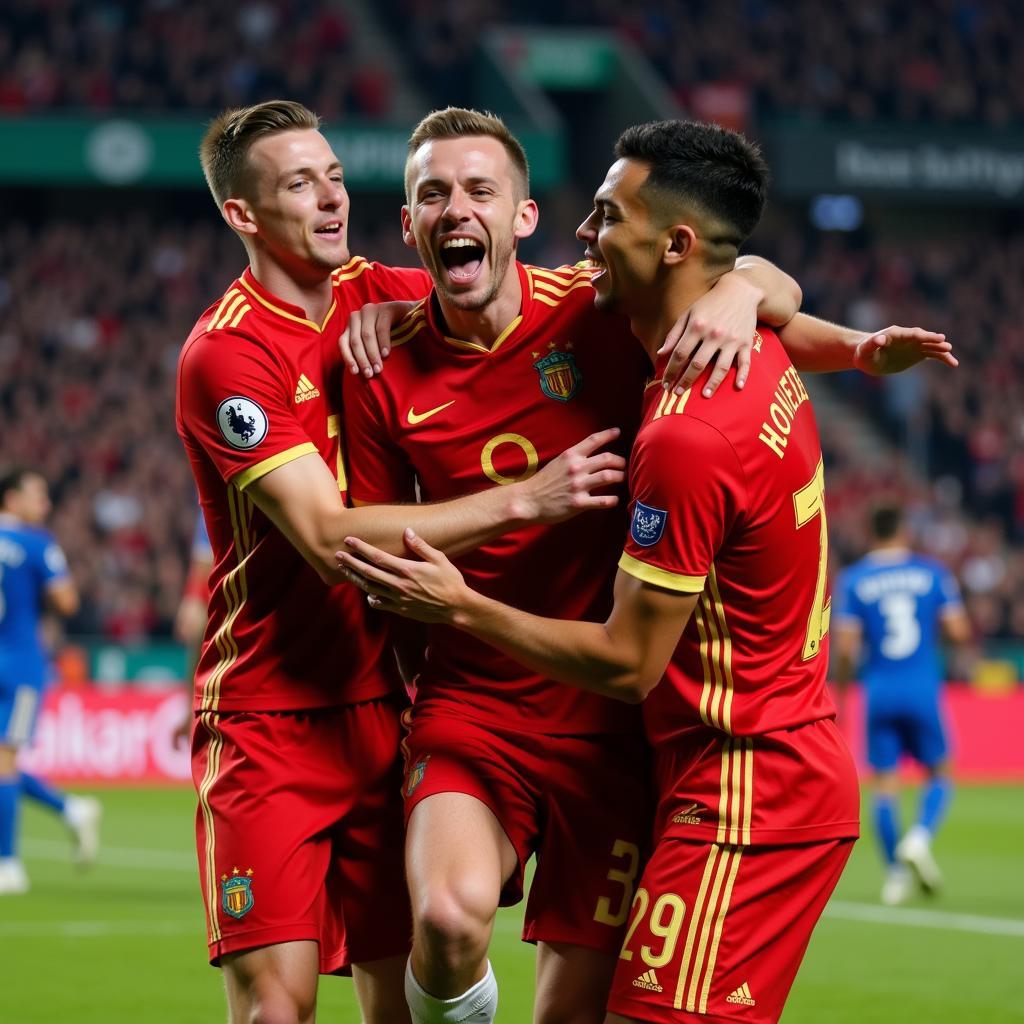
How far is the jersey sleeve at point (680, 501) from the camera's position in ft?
13.3

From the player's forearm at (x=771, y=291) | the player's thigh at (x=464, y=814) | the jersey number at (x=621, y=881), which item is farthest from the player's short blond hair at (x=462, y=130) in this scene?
the jersey number at (x=621, y=881)

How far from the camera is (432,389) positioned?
483 cm

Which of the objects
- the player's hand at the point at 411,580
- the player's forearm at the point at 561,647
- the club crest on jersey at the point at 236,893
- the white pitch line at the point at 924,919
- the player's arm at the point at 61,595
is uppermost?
the player's hand at the point at 411,580

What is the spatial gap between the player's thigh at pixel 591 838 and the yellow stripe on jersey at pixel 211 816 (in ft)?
2.63

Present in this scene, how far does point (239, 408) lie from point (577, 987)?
1.67 m

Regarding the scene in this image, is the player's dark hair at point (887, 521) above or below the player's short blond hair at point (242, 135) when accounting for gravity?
below

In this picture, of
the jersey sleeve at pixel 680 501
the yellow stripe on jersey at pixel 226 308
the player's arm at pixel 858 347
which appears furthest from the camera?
the yellow stripe on jersey at pixel 226 308

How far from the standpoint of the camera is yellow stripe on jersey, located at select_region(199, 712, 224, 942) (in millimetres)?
4855

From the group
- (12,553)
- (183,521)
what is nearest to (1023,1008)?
(12,553)

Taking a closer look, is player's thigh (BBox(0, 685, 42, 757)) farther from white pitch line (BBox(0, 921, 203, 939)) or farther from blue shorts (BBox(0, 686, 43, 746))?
white pitch line (BBox(0, 921, 203, 939))

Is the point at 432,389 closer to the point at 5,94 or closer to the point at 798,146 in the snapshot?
the point at 5,94

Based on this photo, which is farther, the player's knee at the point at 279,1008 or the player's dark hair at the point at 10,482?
the player's dark hair at the point at 10,482

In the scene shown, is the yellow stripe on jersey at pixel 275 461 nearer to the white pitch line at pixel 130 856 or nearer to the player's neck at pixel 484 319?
the player's neck at pixel 484 319

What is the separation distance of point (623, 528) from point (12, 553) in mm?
7968
